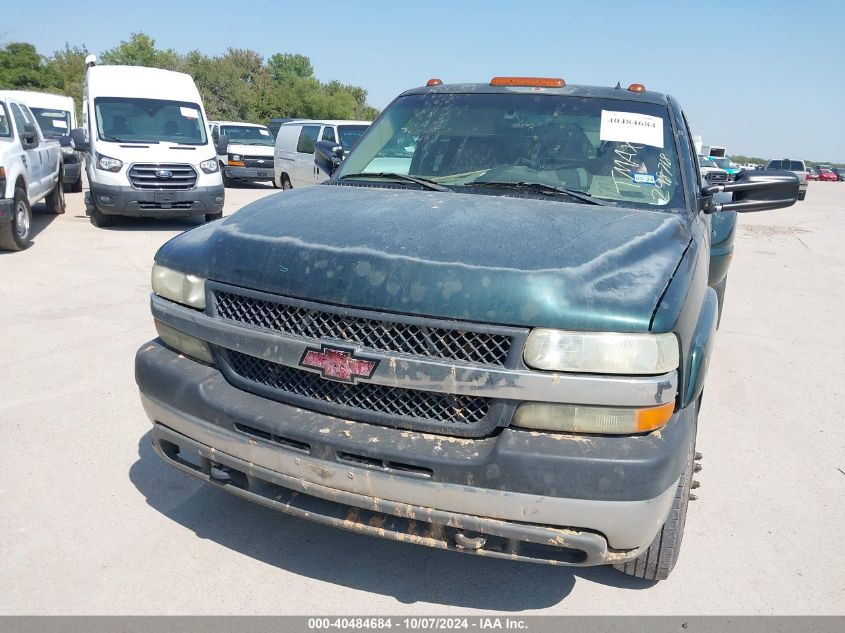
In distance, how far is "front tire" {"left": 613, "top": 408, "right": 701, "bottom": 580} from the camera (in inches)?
109

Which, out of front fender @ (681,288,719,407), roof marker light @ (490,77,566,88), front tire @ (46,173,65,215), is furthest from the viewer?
front tire @ (46,173,65,215)

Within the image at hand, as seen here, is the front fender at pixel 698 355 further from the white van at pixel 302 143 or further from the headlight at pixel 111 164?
the white van at pixel 302 143

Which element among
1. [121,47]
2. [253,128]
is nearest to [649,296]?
[253,128]

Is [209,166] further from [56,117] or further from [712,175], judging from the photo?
[712,175]

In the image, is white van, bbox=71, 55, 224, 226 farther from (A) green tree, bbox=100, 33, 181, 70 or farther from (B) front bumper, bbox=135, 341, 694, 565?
(A) green tree, bbox=100, 33, 181, 70

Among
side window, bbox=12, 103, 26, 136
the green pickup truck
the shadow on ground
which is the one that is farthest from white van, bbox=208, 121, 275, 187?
the green pickup truck

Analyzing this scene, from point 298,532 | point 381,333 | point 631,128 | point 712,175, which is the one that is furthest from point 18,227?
point 712,175

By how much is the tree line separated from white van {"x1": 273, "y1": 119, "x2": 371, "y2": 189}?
127ft

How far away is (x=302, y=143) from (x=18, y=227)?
23.5 ft

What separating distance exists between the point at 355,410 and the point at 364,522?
0.38 meters

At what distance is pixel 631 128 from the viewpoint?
3689mm

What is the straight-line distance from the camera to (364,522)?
2.50 m

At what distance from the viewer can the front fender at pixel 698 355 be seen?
8.16ft

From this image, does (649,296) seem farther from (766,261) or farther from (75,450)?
(766,261)
